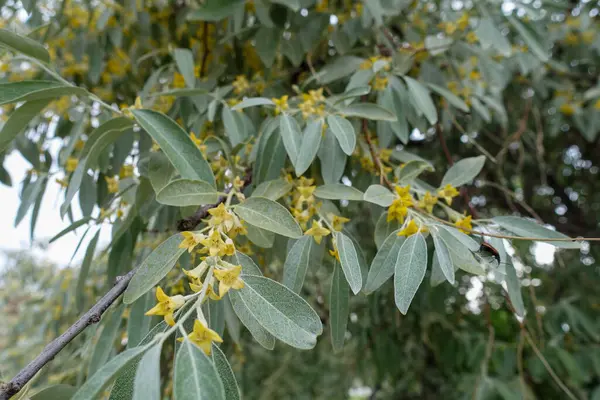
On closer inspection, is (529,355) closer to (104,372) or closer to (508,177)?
(508,177)

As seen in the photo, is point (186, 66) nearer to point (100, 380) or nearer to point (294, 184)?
point (294, 184)

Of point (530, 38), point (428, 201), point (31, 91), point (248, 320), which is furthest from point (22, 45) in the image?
point (530, 38)

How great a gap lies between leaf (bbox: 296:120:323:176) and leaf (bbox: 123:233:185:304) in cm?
19

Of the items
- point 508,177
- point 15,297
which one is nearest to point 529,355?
point 508,177

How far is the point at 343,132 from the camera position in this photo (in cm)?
72

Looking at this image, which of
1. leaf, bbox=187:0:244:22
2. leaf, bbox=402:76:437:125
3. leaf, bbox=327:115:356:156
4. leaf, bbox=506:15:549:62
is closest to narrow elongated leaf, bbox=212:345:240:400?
leaf, bbox=327:115:356:156

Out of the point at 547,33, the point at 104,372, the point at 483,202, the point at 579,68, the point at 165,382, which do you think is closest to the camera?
the point at 104,372

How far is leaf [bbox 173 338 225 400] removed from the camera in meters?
0.40

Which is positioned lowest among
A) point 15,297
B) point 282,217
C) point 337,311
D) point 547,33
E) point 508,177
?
point 15,297

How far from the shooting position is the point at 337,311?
643 millimetres

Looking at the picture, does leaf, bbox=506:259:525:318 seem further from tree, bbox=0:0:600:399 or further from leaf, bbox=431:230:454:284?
leaf, bbox=431:230:454:284

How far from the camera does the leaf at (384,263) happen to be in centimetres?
60

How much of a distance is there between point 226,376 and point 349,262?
0.62 ft

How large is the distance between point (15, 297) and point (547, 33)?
12.3 ft
